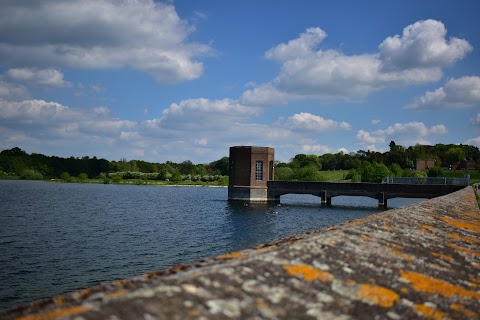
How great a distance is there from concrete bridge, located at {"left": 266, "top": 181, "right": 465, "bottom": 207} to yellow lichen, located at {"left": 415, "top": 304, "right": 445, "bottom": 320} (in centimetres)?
6223

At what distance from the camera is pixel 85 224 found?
34875mm

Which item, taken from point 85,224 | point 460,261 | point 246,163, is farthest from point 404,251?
point 246,163

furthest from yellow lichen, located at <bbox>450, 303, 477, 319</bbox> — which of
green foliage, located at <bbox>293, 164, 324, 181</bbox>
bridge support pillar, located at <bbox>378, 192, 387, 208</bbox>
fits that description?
green foliage, located at <bbox>293, 164, 324, 181</bbox>

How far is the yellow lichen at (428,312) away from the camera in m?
2.33

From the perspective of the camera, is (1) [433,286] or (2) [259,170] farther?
(2) [259,170]

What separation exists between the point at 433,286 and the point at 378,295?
1.79ft

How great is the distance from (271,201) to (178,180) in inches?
3484

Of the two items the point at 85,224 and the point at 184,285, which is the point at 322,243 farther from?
the point at 85,224

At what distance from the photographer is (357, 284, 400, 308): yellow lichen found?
2.32 metres

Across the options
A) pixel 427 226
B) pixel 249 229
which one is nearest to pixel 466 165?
pixel 249 229

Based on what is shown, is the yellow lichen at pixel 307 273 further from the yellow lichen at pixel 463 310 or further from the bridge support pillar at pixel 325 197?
the bridge support pillar at pixel 325 197

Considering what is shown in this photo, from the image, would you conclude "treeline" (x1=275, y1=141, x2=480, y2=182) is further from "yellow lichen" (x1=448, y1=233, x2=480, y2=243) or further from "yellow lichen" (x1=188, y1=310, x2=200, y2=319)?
"yellow lichen" (x1=188, y1=310, x2=200, y2=319)

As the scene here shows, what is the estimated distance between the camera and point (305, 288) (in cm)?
224

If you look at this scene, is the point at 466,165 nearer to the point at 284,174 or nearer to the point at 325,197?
the point at 284,174
